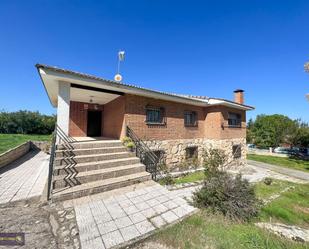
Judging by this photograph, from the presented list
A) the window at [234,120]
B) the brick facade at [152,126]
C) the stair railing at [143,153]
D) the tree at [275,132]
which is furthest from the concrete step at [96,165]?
the tree at [275,132]

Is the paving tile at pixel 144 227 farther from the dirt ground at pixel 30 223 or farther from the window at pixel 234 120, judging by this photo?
the window at pixel 234 120

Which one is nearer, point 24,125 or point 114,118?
point 114,118

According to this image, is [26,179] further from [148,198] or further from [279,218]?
[279,218]

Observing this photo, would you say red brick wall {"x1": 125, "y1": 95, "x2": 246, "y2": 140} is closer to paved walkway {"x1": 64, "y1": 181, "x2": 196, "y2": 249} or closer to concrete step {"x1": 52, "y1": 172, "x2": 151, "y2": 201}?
concrete step {"x1": 52, "y1": 172, "x2": 151, "y2": 201}

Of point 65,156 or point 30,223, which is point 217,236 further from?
point 65,156

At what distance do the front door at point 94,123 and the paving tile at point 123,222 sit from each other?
8496 mm

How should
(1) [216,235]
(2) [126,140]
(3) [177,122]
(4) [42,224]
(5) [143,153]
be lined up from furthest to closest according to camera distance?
(3) [177,122] → (5) [143,153] → (2) [126,140] → (4) [42,224] → (1) [216,235]

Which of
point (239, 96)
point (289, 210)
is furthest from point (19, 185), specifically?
point (239, 96)

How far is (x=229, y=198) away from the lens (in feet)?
13.5

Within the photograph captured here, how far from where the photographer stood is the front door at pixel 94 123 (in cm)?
1097

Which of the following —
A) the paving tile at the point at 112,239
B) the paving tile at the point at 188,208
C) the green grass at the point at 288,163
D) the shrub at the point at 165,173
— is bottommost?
the green grass at the point at 288,163

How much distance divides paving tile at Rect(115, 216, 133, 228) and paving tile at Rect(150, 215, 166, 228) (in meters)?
0.50

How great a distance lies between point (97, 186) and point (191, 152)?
299 inches

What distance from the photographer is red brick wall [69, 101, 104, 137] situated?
10.4 m
